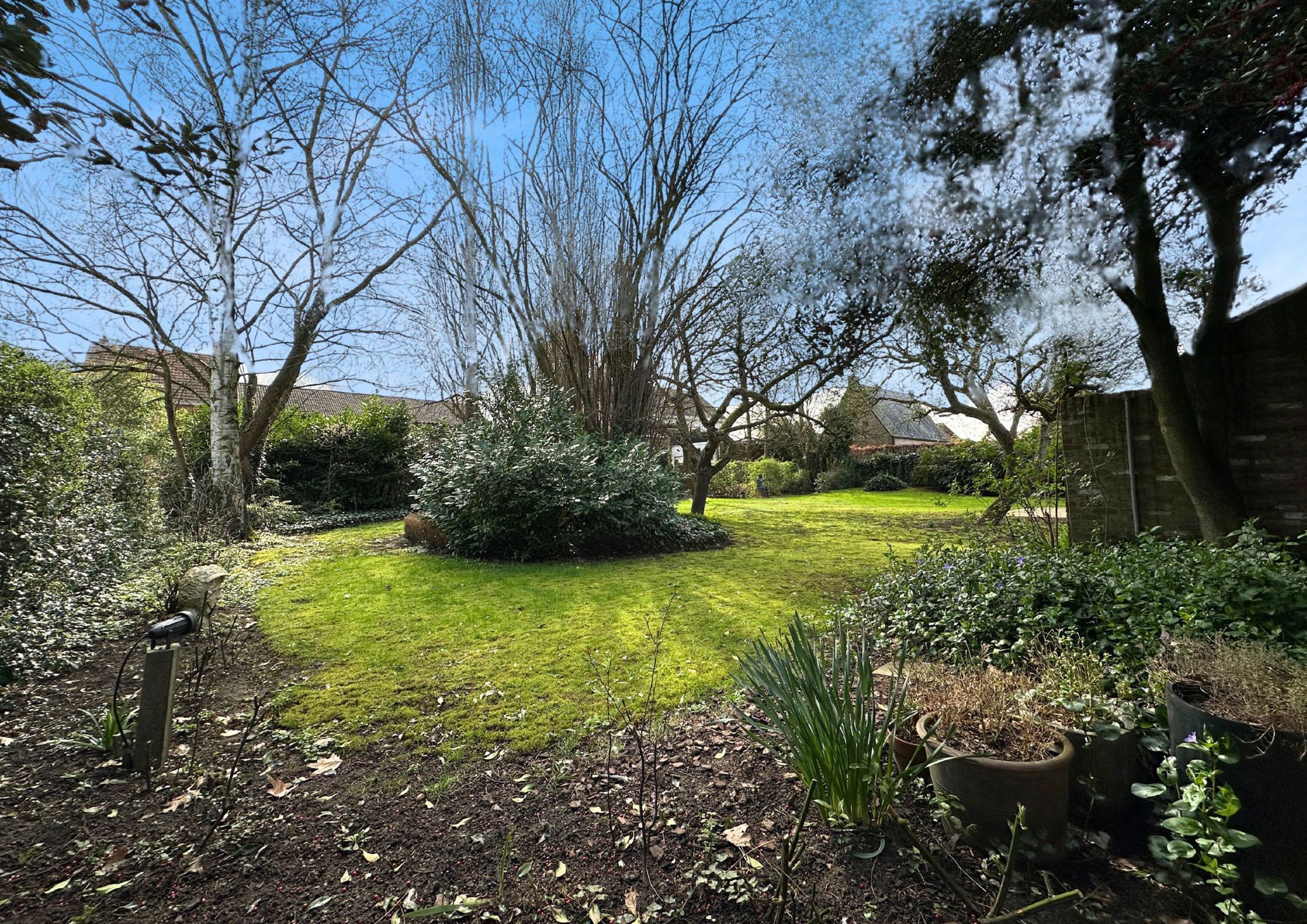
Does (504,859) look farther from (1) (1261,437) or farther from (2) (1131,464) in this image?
(2) (1131,464)

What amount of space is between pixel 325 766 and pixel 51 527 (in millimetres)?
3641

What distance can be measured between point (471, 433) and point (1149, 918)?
8.21 metres

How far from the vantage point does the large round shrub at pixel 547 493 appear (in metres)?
7.34

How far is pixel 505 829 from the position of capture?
6.21 ft

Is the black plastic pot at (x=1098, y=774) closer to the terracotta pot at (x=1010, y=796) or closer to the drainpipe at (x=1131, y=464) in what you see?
the terracotta pot at (x=1010, y=796)


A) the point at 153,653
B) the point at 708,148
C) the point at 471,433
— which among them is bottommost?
the point at 153,653

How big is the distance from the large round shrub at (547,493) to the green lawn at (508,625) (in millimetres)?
562

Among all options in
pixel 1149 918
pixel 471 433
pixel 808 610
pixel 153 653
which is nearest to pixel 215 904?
pixel 153 653

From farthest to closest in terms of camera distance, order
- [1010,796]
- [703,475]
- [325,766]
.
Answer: [703,475] → [325,766] → [1010,796]

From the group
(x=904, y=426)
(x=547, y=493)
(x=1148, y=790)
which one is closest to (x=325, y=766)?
(x=1148, y=790)

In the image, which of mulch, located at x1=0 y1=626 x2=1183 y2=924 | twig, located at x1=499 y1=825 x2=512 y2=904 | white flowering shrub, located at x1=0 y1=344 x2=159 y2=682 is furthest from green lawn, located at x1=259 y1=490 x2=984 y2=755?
white flowering shrub, located at x1=0 y1=344 x2=159 y2=682

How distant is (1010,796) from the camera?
1620 mm

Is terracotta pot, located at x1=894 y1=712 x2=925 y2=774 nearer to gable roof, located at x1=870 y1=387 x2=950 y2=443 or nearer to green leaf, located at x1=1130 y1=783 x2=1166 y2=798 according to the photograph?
green leaf, located at x1=1130 y1=783 x2=1166 y2=798

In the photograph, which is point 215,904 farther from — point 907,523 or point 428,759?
point 907,523
